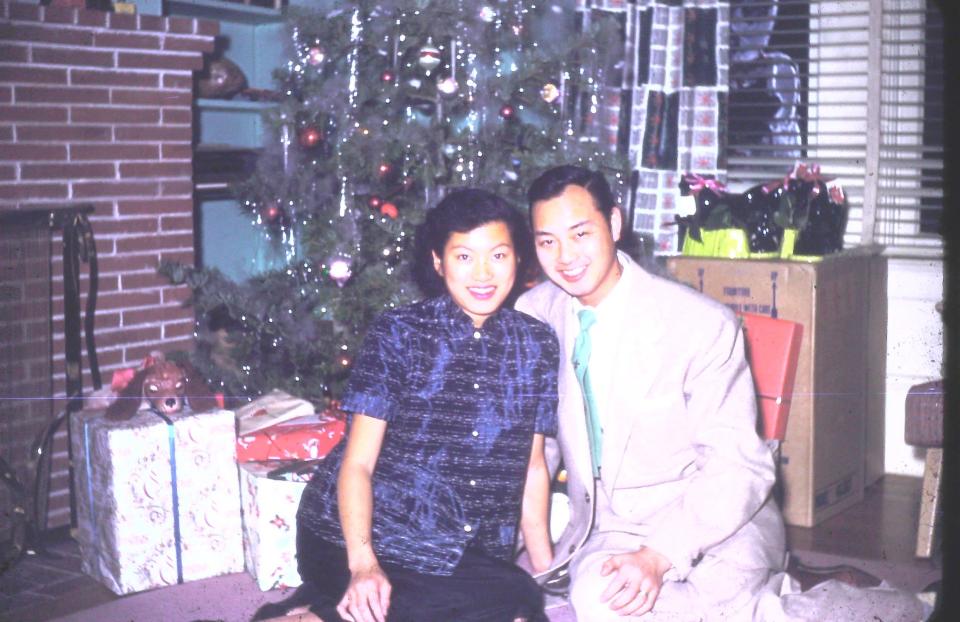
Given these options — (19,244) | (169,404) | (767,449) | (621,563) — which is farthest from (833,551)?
(19,244)

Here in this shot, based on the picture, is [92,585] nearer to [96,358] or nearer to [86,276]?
[96,358]

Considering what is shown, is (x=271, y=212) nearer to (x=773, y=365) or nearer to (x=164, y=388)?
(x=164, y=388)

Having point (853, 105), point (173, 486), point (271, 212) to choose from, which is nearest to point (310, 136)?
point (271, 212)

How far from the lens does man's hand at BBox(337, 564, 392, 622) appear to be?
184 cm

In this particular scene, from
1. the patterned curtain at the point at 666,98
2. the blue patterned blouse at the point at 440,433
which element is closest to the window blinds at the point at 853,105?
the patterned curtain at the point at 666,98

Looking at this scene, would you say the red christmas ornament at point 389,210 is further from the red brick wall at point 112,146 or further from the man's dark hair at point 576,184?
the man's dark hair at point 576,184

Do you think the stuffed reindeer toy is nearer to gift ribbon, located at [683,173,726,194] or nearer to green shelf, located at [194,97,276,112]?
green shelf, located at [194,97,276,112]

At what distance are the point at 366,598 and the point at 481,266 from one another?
674 mm

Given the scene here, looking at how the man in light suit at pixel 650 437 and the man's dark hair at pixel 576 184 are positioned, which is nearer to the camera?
the man in light suit at pixel 650 437

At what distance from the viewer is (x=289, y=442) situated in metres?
2.84

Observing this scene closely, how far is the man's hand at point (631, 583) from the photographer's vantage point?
188 centimetres

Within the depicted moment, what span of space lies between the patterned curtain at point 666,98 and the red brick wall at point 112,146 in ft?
5.09

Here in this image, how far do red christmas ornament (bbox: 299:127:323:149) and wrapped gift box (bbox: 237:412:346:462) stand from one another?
0.87 m

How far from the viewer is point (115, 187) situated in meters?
3.33
